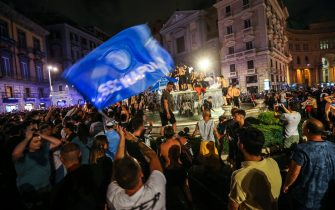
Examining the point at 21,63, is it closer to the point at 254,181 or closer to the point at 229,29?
the point at 229,29

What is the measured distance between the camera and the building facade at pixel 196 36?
1842 inches

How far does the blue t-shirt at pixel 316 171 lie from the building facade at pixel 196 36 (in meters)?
44.4

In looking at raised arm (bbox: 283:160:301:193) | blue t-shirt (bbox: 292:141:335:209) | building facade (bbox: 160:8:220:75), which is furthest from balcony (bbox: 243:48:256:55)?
raised arm (bbox: 283:160:301:193)

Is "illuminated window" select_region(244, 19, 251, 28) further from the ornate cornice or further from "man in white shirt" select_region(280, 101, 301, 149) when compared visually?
"man in white shirt" select_region(280, 101, 301, 149)

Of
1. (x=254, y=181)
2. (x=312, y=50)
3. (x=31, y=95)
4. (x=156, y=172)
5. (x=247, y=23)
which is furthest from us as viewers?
(x=312, y=50)

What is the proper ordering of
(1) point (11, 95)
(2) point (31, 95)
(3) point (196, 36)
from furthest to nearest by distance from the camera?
(3) point (196, 36) → (2) point (31, 95) → (1) point (11, 95)

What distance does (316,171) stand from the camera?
10.5ft

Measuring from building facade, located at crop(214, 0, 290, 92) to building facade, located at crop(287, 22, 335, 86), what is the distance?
25.3 meters

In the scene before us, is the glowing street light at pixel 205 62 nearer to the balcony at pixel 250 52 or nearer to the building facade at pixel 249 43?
the building facade at pixel 249 43

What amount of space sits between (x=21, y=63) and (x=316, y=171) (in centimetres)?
4315

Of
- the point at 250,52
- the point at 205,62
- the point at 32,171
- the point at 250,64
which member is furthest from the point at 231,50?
the point at 32,171

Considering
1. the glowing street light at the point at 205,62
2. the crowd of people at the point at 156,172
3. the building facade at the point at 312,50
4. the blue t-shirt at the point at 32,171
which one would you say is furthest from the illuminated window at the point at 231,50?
the blue t-shirt at the point at 32,171

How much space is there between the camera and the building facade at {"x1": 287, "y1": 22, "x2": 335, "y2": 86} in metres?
67.7

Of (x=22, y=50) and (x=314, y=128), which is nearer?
(x=314, y=128)
